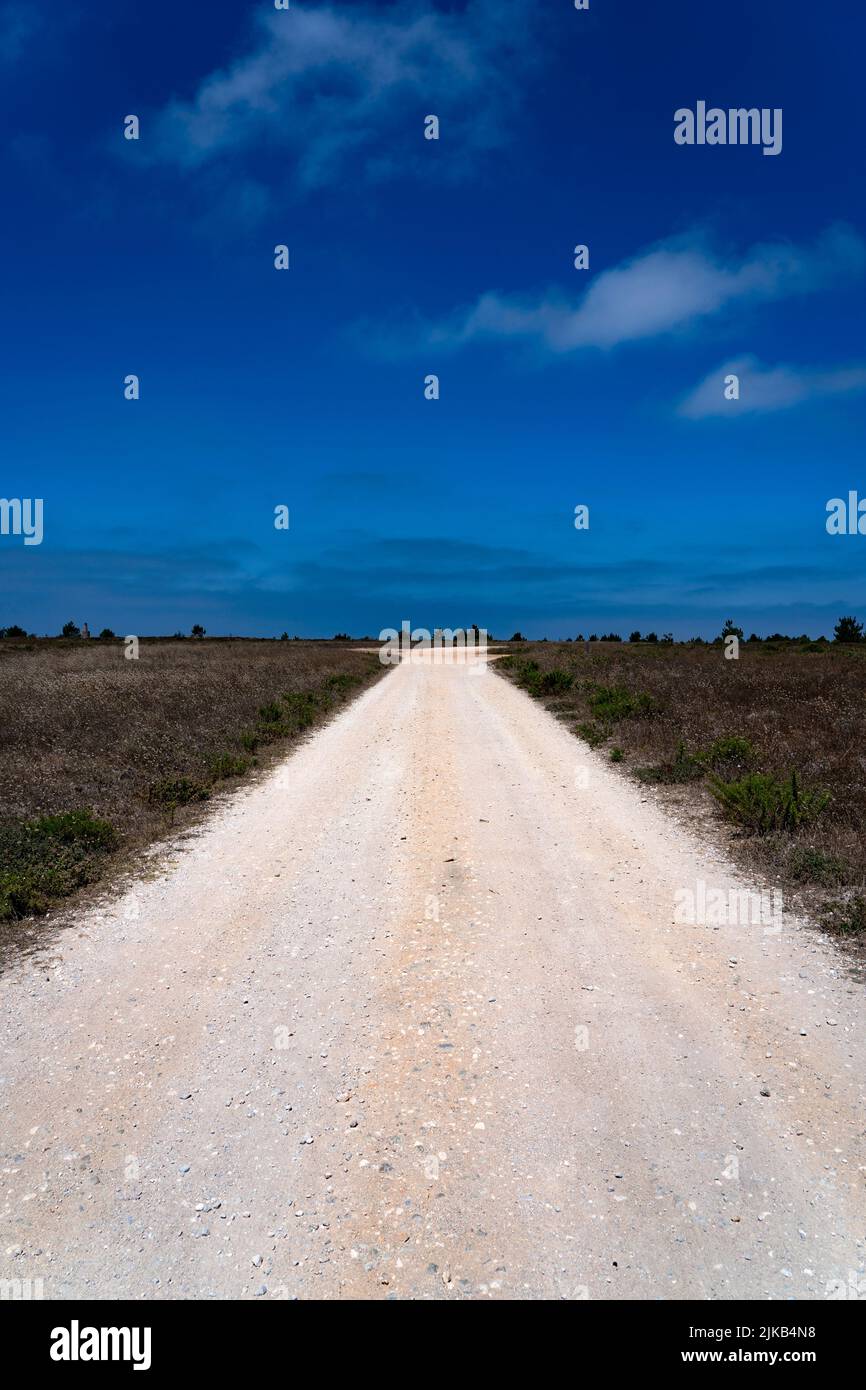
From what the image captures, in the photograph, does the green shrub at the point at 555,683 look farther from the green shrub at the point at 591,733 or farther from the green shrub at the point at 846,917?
the green shrub at the point at 846,917

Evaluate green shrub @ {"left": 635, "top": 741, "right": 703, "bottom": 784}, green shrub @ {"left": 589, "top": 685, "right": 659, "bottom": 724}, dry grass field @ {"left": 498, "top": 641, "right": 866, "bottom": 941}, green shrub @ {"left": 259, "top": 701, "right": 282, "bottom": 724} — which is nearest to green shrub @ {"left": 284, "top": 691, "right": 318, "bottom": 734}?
green shrub @ {"left": 259, "top": 701, "right": 282, "bottom": 724}

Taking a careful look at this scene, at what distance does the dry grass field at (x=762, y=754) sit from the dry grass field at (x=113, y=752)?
8099 mm

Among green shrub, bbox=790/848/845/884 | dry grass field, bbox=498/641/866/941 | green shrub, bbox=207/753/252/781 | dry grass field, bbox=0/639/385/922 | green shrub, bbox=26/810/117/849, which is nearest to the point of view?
green shrub, bbox=790/848/845/884

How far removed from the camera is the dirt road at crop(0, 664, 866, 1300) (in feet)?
11.4

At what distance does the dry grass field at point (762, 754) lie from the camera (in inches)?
324

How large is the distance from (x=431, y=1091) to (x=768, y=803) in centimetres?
704

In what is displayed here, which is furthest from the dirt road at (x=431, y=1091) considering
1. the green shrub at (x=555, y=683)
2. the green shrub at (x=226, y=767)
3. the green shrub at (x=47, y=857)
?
the green shrub at (x=555, y=683)

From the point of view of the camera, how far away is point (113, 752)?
1419 centimetres

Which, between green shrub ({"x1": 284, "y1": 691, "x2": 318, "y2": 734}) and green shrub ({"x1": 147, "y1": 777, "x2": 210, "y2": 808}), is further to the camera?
green shrub ({"x1": 284, "y1": 691, "x2": 318, "y2": 734})

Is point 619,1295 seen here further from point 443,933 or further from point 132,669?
point 132,669

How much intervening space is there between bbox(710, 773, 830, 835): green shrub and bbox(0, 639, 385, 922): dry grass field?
331 inches

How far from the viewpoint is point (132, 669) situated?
31.8 m

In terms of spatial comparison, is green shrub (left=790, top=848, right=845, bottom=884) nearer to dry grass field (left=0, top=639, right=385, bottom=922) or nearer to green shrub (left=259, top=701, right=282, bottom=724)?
dry grass field (left=0, top=639, right=385, bottom=922)

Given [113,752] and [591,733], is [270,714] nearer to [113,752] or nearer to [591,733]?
[113,752]
